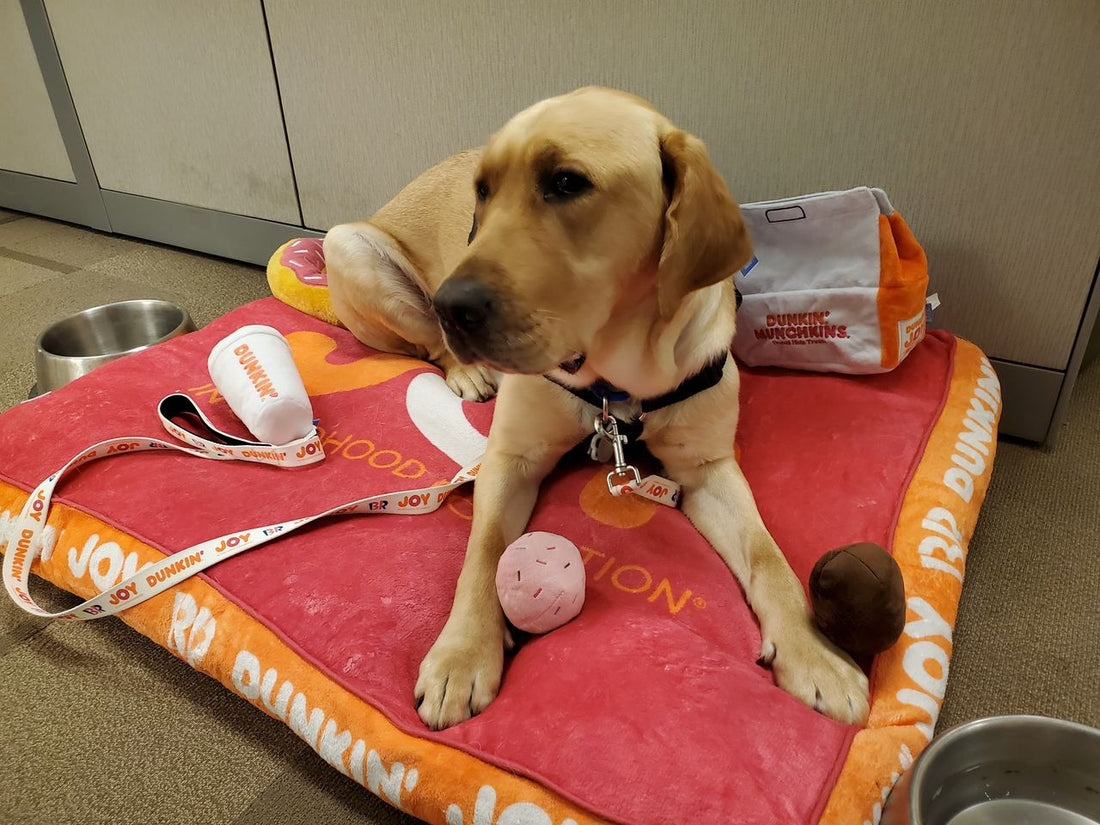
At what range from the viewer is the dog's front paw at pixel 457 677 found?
1165 mm

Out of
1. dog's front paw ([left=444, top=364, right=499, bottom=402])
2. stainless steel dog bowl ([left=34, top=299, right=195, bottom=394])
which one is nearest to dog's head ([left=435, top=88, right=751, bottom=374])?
dog's front paw ([left=444, top=364, right=499, bottom=402])

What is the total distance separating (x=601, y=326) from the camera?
1.35 m

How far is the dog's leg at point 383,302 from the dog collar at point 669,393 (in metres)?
0.61

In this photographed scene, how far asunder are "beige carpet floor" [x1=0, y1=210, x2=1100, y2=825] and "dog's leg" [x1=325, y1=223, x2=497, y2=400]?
1040 mm

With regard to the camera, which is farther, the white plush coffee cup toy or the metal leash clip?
the white plush coffee cup toy

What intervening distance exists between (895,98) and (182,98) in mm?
2987

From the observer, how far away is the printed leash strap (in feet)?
4.77

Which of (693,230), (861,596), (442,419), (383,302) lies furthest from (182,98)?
(861,596)

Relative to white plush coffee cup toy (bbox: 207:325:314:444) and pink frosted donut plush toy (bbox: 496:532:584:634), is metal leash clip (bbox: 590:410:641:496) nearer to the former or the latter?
pink frosted donut plush toy (bbox: 496:532:584:634)

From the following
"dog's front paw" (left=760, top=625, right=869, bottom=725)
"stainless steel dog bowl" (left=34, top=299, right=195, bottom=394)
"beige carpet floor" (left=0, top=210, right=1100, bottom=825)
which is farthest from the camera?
"stainless steel dog bowl" (left=34, top=299, right=195, bottom=394)

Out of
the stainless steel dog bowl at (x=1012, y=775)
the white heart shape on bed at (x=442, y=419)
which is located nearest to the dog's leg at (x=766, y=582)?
the stainless steel dog bowl at (x=1012, y=775)

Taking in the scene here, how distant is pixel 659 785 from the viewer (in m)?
1.02

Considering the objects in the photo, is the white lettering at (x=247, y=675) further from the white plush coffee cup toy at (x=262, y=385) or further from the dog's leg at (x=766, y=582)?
the dog's leg at (x=766, y=582)

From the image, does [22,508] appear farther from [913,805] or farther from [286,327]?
[913,805]
